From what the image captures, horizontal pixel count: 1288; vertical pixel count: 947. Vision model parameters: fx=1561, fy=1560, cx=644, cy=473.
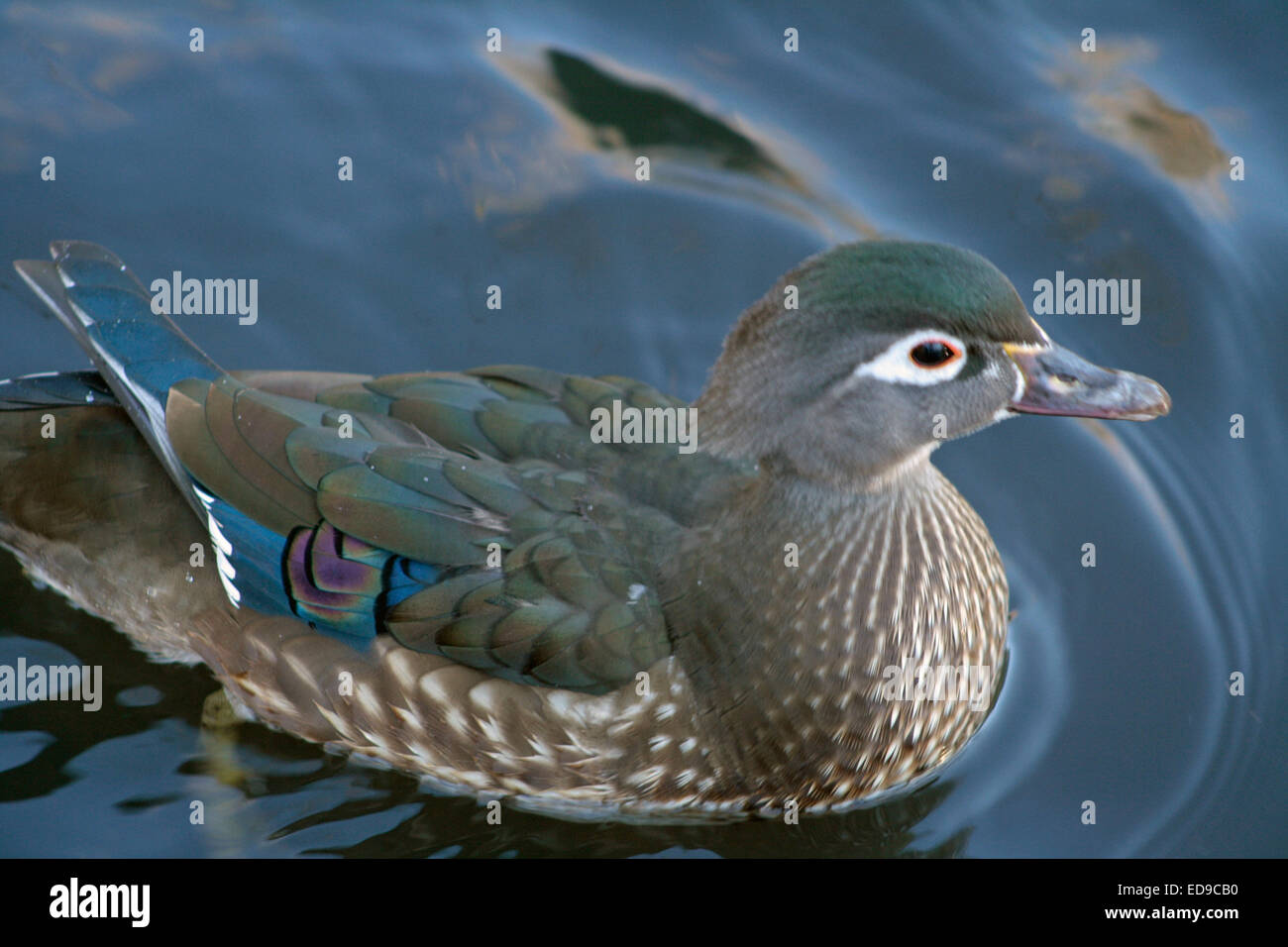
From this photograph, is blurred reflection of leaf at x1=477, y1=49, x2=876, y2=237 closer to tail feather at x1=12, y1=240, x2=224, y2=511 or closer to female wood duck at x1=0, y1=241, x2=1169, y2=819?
tail feather at x1=12, y1=240, x2=224, y2=511

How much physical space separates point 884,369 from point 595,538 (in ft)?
3.02

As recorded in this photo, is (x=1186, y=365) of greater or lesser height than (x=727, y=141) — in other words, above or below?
below

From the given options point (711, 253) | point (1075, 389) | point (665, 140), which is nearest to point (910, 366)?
point (1075, 389)

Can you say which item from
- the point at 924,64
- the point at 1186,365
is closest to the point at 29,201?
the point at 924,64

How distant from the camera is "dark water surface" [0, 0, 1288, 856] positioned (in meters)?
4.77

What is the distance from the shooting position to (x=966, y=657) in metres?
4.64

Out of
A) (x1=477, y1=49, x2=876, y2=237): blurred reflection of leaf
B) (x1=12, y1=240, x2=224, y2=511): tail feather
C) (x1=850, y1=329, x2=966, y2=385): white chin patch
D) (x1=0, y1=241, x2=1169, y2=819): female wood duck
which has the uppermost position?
(x1=477, y1=49, x2=876, y2=237): blurred reflection of leaf

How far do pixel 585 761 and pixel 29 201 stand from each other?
3.38 m

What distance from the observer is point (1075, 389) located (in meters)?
4.13

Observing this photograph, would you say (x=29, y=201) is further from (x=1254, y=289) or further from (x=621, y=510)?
(x=1254, y=289)

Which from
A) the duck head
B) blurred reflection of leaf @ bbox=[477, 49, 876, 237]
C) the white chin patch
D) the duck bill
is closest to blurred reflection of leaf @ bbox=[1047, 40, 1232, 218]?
blurred reflection of leaf @ bbox=[477, 49, 876, 237]

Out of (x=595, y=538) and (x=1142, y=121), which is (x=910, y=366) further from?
(x=1142, y=121)

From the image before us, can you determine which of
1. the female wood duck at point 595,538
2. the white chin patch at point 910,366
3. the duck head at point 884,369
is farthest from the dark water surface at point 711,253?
the white chin patch at point 910,366

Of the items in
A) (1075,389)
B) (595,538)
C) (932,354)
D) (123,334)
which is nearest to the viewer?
(932,354)
